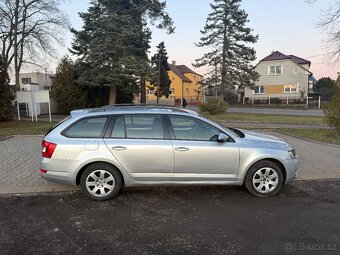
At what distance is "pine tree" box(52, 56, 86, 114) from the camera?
23312mm

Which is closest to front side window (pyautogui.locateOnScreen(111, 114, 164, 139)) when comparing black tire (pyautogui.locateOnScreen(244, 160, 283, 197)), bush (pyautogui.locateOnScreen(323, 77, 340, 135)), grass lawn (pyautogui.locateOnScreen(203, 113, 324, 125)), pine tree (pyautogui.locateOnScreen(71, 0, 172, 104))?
black tire (pyautogui.locateOnScreen(244, 160, 283, 197))

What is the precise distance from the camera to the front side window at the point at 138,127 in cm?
459

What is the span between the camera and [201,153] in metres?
4.52

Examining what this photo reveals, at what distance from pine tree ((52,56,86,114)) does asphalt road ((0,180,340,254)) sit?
19.8 metres

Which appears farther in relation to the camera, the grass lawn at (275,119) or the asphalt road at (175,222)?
the grass lawn at (275,119)

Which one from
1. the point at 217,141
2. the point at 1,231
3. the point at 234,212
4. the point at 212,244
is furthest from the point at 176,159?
the point at 1,231

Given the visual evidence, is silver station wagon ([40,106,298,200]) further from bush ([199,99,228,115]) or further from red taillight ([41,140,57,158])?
bush ([199,99,228,115])

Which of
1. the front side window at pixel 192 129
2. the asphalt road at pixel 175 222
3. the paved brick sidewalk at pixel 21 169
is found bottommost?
the asphalt road at pixel 175 222

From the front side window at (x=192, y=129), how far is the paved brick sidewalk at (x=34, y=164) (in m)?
2.30

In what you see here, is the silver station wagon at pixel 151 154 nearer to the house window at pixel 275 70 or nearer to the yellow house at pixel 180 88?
the house window at pixel 275 70

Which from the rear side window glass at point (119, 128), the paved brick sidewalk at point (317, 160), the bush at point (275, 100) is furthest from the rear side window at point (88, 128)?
the bush at point (275, 100)

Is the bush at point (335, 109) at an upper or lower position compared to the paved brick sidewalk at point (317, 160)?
upper

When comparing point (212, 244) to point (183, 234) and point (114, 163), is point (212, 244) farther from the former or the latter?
point (114, 163)

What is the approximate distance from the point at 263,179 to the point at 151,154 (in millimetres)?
1994
